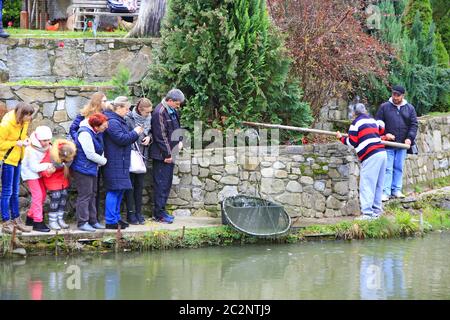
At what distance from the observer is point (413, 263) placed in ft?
36.8

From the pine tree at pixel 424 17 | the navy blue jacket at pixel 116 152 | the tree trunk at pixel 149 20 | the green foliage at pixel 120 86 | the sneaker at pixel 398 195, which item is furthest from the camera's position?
the pine tree at pixel 424 17

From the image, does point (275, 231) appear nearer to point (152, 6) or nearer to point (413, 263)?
point (413, 263)

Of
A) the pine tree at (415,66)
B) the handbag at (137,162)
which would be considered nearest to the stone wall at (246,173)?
the handbag at (137,162)

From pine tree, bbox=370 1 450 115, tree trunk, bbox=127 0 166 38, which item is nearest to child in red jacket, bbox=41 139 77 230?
tree trunk, bbox=127 0 166 38

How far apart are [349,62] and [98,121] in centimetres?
575

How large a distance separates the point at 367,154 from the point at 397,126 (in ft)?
3.89

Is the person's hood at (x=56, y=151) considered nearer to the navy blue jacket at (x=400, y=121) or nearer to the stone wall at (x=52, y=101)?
the stone wall at (x=52, y=101)

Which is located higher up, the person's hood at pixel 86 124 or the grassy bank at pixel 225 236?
the person's hood at pixel 86 124

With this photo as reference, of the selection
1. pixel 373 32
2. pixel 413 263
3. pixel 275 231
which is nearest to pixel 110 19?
pixel 373 32

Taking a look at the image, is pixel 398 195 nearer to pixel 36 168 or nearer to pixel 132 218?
pixel 132 218

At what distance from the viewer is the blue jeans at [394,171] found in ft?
46.0

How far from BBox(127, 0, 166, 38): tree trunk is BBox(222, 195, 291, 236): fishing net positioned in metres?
4.20

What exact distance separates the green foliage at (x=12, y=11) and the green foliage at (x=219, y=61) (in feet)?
32.2

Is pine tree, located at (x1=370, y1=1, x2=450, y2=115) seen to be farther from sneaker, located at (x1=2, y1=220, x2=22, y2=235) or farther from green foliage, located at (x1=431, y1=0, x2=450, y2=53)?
sneaker, located at (x1=2, y1=220, x2=22, y2=235)
